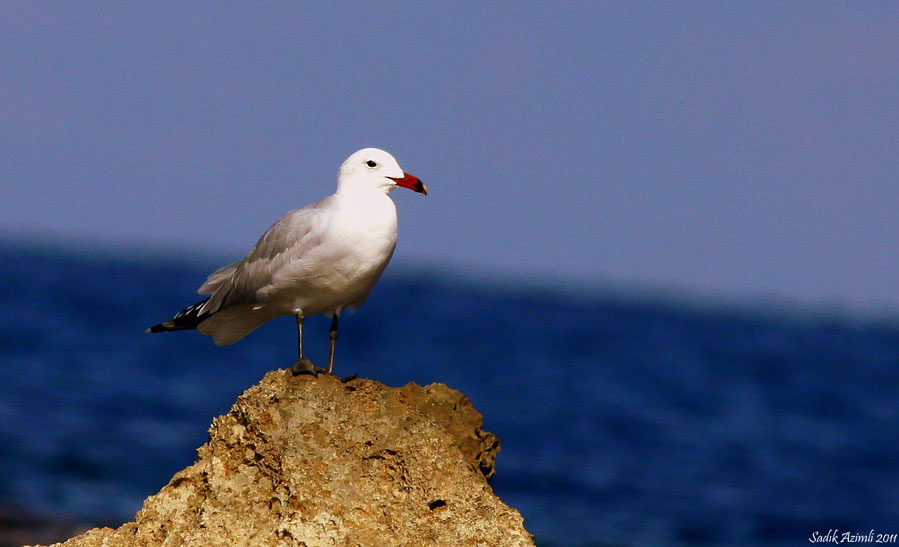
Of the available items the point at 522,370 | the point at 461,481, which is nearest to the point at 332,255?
the point at 461,481

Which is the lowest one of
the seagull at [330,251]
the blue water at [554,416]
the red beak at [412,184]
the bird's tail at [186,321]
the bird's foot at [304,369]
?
the bird's foot at [304,369]

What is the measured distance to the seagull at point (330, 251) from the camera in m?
7.17

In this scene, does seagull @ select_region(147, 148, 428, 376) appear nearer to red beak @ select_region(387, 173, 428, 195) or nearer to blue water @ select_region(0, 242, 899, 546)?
red beak @ select_region(387, 173, 428, 195)

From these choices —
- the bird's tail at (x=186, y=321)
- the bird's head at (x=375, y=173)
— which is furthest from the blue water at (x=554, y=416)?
the bird's head at (x=375, y=173)

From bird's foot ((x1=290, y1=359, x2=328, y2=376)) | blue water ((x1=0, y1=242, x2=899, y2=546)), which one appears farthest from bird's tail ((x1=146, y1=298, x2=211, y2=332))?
blue water ((x1=0, y1=242, x2=899, y2=546))

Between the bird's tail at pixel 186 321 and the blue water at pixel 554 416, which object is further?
the blue water at pixel 554 416

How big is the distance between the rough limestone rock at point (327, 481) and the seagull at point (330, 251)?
0.51m

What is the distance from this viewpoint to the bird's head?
739cm

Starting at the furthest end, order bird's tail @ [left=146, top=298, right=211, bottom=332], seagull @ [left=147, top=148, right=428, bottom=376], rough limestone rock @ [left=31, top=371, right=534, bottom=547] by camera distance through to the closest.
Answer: bird's tail @ [left=146, top=298, right=211, bottom=332] < seagull @ [left=147, top=148, right=428, bottom=376] < rough limestone rock @ [left=31, top=371, right=534, bottom=547]

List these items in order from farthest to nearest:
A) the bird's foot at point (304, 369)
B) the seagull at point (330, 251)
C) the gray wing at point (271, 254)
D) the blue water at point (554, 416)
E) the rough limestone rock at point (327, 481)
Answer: the blue water at point (554, 416)
the gray wing at point (271, 254)
the seagull at point (330, 251)
the bird's foot at point (304, 369)
the rough limestone rock at point (327, 481)

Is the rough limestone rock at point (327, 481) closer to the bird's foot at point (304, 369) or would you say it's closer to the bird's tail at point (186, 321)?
the bird's foot at point (304, 369)

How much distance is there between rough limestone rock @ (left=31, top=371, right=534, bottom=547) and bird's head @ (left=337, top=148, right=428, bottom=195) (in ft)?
4.81

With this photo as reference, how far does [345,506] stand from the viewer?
19.6 ft

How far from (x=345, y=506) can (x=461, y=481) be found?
0.63 metres
